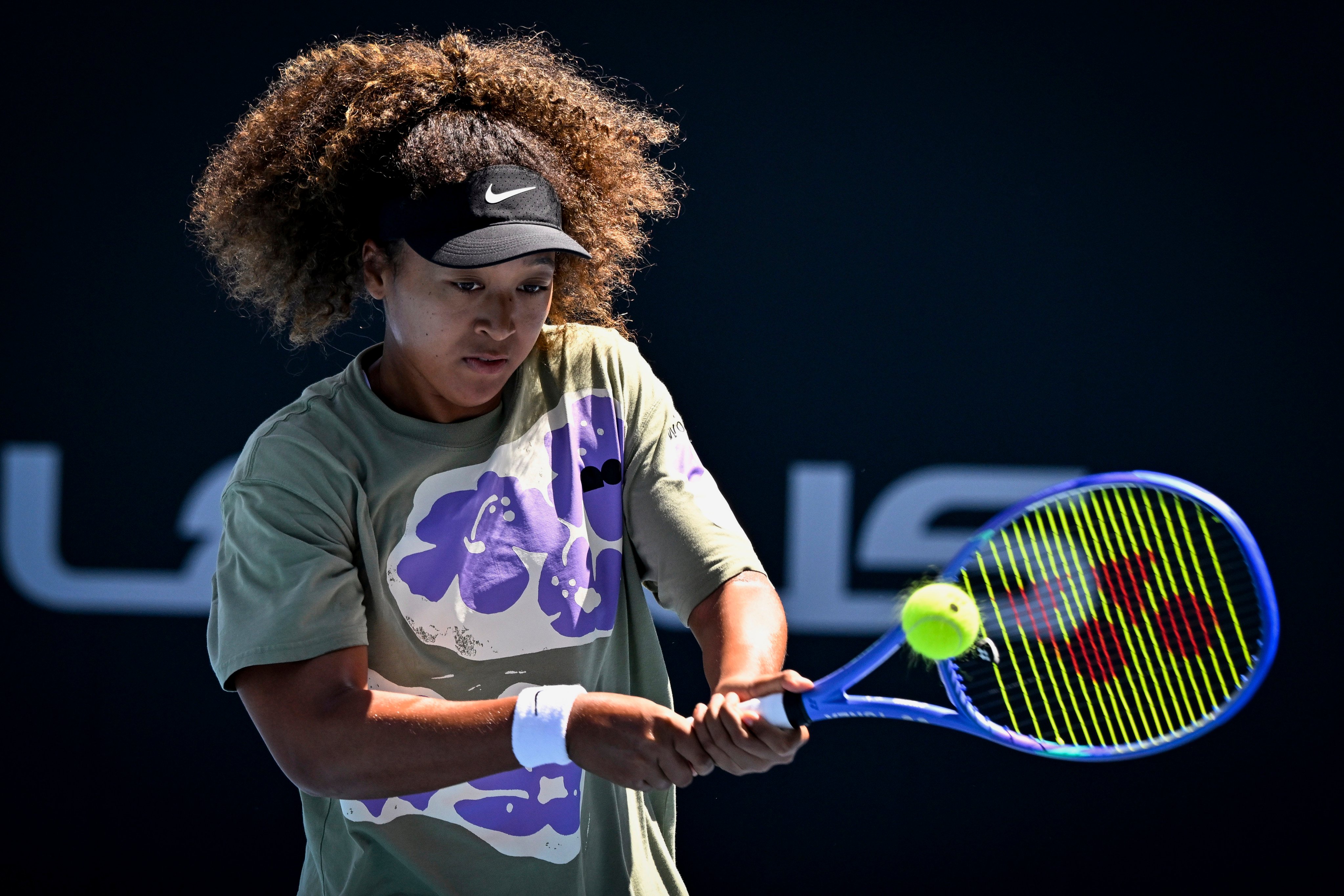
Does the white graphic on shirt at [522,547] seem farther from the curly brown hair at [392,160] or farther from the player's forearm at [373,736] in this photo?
the curly brown hair at [392,160]

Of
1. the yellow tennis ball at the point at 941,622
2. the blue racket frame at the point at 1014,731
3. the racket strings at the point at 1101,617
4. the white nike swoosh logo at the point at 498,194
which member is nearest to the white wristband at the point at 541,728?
the blue racket frame at the point at 1014,731

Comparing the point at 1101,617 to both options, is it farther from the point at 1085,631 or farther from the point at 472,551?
the point at 472,551

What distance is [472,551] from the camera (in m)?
1.68

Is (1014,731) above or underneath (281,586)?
underneath

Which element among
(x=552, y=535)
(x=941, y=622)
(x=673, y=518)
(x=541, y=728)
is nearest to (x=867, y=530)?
(x=673, y=518)

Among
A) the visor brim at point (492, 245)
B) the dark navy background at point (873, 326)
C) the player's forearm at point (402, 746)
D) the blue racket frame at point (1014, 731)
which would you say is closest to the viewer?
the blue racket frame at point (1014, 731)

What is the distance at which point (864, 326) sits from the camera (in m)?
3.27

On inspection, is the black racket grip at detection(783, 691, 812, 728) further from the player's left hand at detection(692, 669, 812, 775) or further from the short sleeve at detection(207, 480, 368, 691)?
the short sleeve at detection(207, 480, 368, 691)

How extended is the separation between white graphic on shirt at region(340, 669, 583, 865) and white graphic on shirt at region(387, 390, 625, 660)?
0.32 feet

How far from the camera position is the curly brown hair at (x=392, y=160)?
1.80m

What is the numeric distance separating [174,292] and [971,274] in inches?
82.2

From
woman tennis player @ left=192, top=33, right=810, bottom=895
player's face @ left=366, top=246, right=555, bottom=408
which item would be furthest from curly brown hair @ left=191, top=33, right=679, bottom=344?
player's face @ left=366, top=246, right=555, bottom=408

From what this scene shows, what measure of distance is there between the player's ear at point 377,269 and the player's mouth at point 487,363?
0.20 metres

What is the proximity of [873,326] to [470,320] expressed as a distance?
178cm
